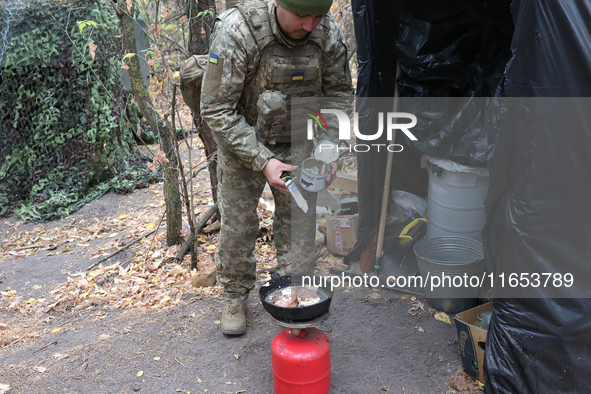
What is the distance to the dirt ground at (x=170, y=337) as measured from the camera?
3.05 m

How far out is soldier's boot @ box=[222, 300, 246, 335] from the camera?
3.44 meters

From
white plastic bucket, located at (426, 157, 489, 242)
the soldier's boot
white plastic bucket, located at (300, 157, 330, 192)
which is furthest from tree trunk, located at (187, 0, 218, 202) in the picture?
white plastic bucket, located at (426, 157, 489, 242)

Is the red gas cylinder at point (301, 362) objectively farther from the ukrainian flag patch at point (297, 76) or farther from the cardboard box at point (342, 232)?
the cardboard box at point (342, 232)

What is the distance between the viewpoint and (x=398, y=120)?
431 cm

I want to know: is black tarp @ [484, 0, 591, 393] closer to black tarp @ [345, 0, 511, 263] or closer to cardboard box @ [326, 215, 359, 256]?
black tarp @ [345, 0, 511, 263]

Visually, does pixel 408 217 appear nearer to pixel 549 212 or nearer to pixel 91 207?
pixel 549 212

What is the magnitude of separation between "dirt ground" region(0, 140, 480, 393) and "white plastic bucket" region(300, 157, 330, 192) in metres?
1.13

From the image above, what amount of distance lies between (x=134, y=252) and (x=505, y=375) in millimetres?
3666

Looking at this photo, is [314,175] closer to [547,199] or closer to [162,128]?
[547,199]

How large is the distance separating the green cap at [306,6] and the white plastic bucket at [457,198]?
180 cm

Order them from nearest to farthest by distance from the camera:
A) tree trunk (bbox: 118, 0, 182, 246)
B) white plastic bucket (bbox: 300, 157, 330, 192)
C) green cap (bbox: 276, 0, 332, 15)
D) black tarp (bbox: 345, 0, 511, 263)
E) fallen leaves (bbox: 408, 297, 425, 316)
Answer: green cap (bbox: 276, 0, 332, 15), white plastic bucket (bbox: 300, 157, 330, 192), fallen leaves (bbox: 408, 297, 425, 316), black tarp (bbox: 345, 0, 511, 263), tree trunk (bbox: 118, 0, 182, 246)

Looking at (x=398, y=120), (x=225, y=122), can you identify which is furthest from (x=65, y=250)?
(x=398, y=120)

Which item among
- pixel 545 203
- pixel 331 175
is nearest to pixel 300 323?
pixel 331 175

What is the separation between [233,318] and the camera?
348cm
